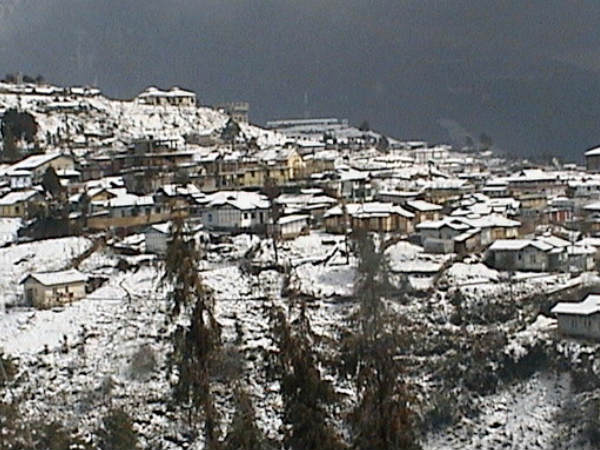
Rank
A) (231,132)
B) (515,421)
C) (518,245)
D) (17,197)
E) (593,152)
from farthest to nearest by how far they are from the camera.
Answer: (231,132) < (593,152) < (17,197) < (518,245) < (515,421)

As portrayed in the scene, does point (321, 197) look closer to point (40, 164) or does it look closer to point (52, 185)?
point (52, 185)

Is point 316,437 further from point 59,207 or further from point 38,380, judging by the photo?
point 59,207

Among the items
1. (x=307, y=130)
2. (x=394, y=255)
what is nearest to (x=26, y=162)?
(x=394, y=255)

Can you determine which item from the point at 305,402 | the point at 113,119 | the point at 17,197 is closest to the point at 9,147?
the point at 17,197

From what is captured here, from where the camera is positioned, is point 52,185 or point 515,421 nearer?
point 515,421

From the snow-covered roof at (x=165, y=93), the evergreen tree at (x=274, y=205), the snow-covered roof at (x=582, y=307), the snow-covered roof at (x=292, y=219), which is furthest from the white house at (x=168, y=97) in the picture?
the snow-covered roof at (x=582, y=307)

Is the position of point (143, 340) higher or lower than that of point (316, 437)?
lower

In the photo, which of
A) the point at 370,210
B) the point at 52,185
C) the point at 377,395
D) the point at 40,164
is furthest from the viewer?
the point at 40,164

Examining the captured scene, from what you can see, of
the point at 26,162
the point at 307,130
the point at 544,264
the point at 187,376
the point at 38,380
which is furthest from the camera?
the point at 307,130
